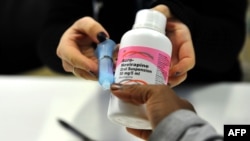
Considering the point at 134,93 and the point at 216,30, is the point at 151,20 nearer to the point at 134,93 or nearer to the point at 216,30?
the point at 134,93

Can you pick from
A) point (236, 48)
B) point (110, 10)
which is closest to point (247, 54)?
point (236, 48)

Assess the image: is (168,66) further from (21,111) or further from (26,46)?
(26,46)

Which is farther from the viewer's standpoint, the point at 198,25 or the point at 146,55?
the point at 198,25

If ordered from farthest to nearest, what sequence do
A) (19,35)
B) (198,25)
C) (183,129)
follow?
(19,35)
(198,25)
(183,129)

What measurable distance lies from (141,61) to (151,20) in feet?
0.13

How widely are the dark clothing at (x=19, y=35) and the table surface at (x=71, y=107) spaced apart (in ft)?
0.57

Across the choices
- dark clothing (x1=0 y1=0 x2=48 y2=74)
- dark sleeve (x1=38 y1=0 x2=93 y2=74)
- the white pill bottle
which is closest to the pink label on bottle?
the white pill bottle

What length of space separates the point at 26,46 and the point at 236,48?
0.40 metres

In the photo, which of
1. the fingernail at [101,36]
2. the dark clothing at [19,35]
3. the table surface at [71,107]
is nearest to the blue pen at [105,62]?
the fingernail at [101,36]

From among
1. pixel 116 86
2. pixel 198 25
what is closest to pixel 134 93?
pixel 116 86

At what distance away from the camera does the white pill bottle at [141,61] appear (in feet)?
0.97

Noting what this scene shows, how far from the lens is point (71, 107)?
0.52 meters

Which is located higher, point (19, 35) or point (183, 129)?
point (19, 35)

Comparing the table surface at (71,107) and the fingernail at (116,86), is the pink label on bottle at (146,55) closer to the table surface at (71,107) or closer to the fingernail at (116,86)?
the fingernail at (116,86)
